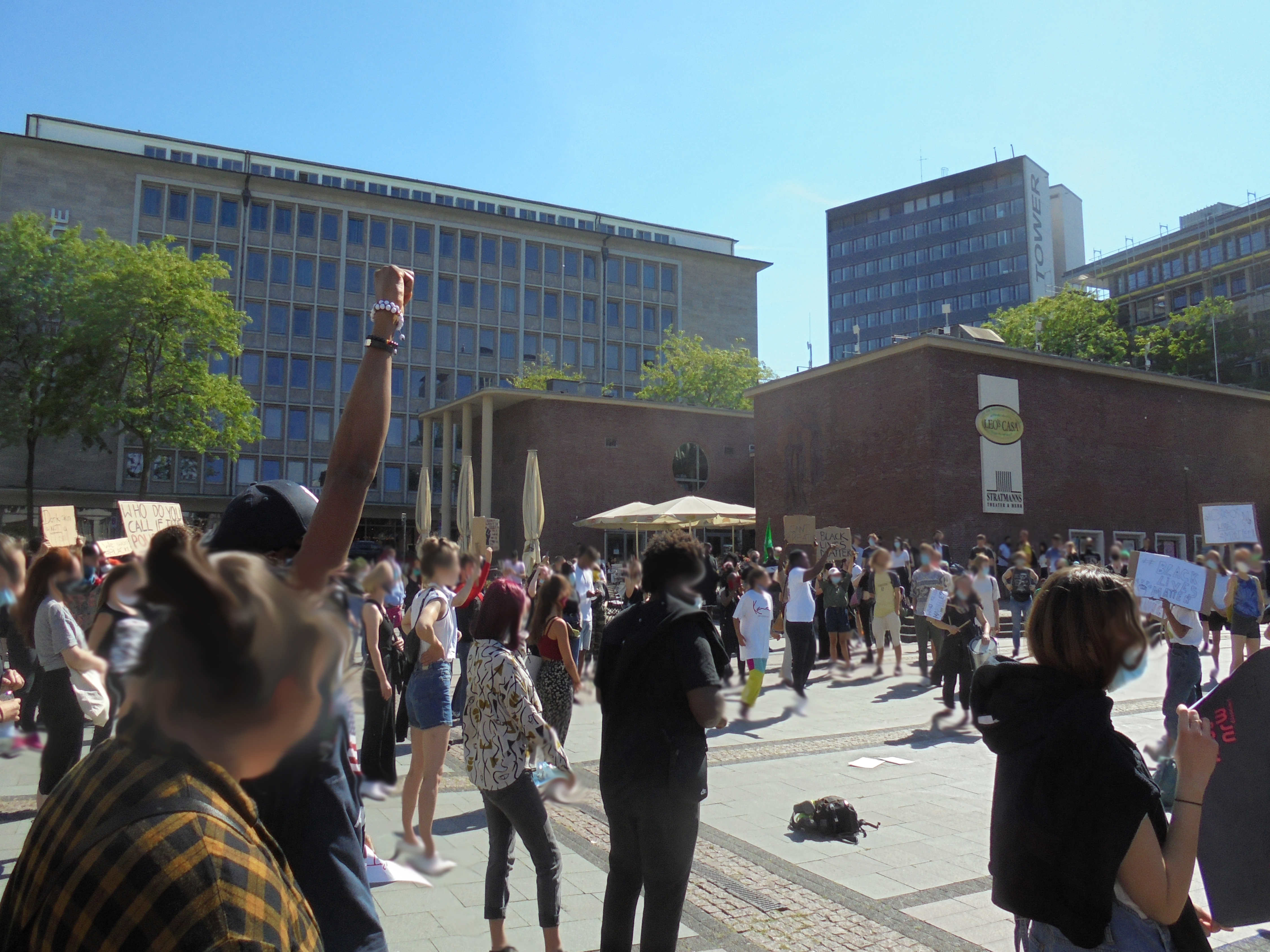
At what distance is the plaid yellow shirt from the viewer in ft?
3.51

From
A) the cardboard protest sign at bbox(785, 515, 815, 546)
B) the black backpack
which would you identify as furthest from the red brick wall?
the cardboard protest sign at bbox(785, 515, 815, 546)

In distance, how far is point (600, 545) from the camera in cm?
4169

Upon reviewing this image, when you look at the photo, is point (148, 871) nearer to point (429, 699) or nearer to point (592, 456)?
point (429, 699)

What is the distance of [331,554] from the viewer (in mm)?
1681

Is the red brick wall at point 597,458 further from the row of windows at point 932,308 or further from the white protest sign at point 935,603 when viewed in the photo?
the row of windows at point 932,308

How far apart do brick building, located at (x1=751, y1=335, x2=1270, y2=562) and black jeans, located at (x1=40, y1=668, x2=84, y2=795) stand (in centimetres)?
2438

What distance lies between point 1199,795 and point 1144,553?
0.73 metres

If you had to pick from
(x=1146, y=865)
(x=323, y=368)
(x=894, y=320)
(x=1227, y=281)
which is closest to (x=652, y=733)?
(x=1146, y=865)

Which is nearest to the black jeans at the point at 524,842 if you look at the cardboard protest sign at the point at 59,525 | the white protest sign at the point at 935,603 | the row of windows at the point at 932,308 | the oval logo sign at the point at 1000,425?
the white protest sign at the point at 935,603

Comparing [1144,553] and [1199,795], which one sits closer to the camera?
[1199,795]

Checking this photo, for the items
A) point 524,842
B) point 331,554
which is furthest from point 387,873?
point 524,842

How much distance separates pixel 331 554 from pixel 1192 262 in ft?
286

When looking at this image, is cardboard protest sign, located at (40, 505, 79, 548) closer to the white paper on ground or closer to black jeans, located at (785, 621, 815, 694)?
the white paper on ground

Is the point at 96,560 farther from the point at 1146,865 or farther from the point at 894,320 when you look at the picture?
the point at 894,320
